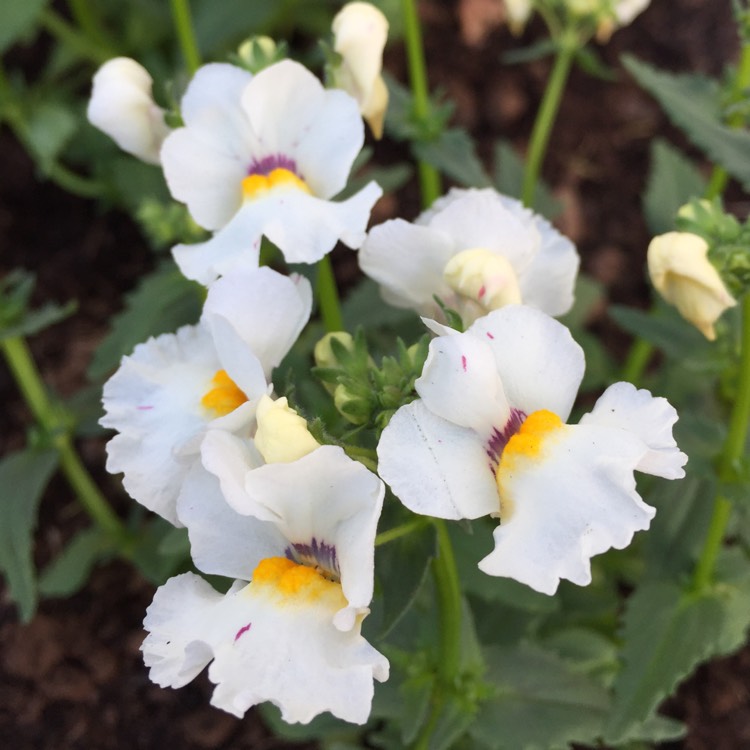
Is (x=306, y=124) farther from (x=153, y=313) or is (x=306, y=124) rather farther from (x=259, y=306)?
(x=153, y=313)

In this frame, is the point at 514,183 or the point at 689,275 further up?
the point at 689,275

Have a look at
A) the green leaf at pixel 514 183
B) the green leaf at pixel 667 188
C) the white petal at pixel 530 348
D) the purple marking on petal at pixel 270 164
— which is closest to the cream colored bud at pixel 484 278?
the white petal at pixel 530 348

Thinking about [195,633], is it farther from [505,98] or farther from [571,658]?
[505,98]

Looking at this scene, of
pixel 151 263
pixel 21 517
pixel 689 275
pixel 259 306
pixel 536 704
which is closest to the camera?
pixel 259 306

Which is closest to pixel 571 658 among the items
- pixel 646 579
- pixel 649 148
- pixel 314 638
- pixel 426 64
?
pixel 646 579

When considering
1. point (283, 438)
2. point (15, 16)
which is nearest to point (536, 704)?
point (283, 438)

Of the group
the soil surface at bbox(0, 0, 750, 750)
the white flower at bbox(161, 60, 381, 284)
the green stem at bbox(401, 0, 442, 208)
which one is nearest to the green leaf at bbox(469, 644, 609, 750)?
the soil surface at bbox(0, 0, 750, 750)

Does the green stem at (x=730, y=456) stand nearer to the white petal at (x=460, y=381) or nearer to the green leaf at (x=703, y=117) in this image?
the green leaf at (x=703, y=117)
